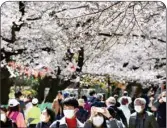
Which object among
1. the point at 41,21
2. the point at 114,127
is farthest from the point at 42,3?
the point at 114,127

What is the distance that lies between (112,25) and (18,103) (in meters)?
1.17

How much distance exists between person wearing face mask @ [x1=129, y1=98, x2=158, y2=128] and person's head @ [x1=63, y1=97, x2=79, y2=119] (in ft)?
1.81

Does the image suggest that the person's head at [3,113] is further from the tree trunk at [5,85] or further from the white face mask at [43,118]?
the white face mask at [43,118]

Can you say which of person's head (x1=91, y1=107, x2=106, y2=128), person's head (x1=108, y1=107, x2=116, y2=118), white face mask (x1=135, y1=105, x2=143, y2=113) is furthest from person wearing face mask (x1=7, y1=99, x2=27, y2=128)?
white face mask (x1=135, y1=105, x2=143, y2=113)

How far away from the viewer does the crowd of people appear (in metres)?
4.33

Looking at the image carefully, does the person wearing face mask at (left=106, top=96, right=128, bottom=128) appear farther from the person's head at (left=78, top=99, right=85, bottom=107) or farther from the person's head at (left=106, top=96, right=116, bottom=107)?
the person's head at (left=78, top=99, right=85, bottom=107)

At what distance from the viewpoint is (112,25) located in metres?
4.37

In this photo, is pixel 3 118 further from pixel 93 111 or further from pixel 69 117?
pixel 93 111

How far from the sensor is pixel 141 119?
14.3 feet

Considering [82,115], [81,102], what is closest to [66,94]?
[81,102]

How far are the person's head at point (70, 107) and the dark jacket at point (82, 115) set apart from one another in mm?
42

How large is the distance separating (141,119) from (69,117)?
0.68 metres

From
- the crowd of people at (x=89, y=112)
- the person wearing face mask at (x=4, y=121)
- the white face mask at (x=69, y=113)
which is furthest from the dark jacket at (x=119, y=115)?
the person wearing face mask at (x=4, y=121)

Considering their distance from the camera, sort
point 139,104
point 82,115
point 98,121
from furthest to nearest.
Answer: point 139,104
point 82,115
point 98,121
